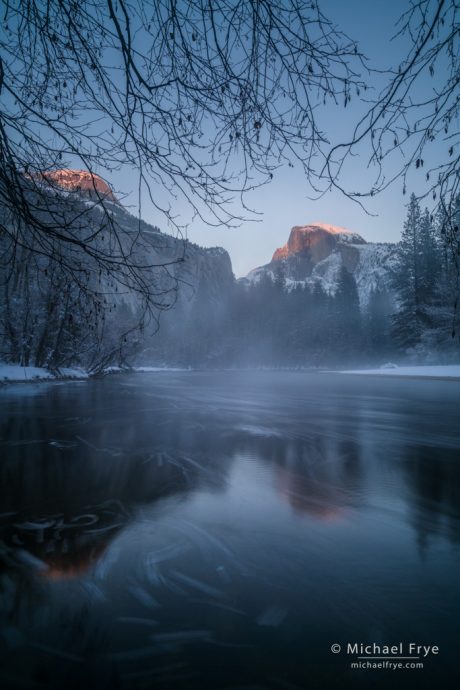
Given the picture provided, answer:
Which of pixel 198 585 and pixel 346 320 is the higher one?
pixel 346 320

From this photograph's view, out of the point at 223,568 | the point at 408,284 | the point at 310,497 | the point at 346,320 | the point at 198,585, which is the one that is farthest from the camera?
the point at 346,320

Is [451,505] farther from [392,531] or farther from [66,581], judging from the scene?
[66,581]

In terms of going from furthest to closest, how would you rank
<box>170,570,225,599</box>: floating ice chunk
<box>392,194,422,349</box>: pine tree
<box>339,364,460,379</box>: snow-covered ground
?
<box>392,194,422,349</box>: pine tree, <box>339,364,460,379</box>: snow-covered ground, <box>170,570,225,599</box>: floating ice chunk

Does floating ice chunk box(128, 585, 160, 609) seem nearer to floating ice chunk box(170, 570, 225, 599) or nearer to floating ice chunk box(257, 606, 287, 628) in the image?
floating ice chunk box(170, 570, 225, 599)

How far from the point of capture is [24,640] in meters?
1.65

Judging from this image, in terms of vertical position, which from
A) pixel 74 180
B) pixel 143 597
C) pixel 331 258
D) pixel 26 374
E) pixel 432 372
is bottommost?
pixel 26 374

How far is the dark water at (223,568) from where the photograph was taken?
1.53m

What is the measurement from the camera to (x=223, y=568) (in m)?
2.26

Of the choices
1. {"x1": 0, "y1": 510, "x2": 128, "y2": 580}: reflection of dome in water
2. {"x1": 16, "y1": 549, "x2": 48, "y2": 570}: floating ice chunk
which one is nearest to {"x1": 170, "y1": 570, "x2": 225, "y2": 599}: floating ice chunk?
{"x1": 0, "y1": 510, "x2": 128, "y2": 580}: reflection of dome in water

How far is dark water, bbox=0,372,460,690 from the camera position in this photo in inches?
60.4

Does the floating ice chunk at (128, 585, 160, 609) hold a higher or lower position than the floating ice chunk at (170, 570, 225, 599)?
higher

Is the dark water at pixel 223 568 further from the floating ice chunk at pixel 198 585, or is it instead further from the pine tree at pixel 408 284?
the pine tree at pixel 408 284

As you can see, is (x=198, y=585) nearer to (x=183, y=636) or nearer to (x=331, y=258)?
(x=183, y=636)

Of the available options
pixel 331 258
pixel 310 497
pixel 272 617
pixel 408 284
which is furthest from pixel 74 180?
pixel 331 258
